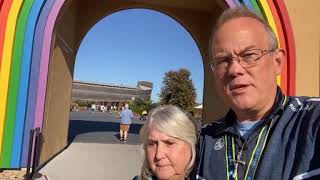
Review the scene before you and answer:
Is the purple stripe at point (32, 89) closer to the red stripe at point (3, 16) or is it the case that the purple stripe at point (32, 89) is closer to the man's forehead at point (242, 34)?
the red stripe at point (3, 16)

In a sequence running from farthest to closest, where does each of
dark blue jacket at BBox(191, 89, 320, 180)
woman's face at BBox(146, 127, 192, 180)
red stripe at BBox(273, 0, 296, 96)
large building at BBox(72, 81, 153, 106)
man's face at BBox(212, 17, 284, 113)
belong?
large building at BBox(72, 81, 153, 106), red stripe at BBox(273, 0, 296, 96), woman's face at BBox(146, 127, 192, 180), man's face at BBox(212, 17, 284, 113), dark blue jacket at BBox(191, 89, 320, 180)

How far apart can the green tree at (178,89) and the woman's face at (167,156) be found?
104 feet

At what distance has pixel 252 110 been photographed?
1.52 meters

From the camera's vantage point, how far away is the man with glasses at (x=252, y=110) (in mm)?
1379

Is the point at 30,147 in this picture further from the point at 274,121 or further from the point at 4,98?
the point at 274,121

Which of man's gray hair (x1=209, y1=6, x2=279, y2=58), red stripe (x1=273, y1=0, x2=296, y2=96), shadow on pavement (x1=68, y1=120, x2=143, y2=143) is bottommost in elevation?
shadow on pavement (x1=68, y1=120, x2=143, y2=143)

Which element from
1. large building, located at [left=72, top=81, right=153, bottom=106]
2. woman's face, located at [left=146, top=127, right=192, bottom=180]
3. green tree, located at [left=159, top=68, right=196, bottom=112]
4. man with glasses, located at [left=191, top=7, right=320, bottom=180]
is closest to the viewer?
man with glasses, located at [left=191, top=7, right=320, bottom=180]

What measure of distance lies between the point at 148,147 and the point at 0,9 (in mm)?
Result: 5337

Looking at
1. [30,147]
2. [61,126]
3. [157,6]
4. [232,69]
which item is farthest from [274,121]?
[157,6]

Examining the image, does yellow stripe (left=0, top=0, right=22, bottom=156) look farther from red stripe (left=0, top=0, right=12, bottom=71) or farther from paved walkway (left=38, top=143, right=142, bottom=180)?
paved walkway (left=38, top=143, right=142, bottom=180)

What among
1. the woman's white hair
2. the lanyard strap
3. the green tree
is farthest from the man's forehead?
the green tree

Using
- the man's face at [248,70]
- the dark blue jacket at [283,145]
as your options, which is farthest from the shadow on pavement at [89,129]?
the man's face at [248,70]

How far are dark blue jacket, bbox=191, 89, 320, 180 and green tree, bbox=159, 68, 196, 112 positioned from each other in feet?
106

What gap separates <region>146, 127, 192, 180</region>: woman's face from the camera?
1969mm
